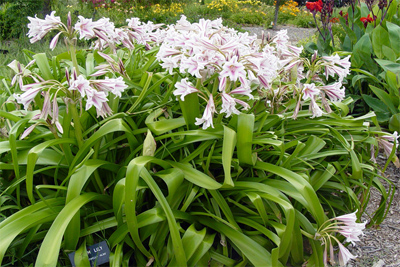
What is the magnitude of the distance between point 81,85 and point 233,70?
73 cm

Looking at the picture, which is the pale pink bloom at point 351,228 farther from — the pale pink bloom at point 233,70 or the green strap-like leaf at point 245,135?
the pale pink bloom at point 233,70

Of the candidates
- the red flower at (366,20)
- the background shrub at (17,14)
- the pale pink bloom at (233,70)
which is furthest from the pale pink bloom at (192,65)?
the background shrub at (17,14)

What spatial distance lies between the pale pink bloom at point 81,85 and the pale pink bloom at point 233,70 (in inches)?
25.1

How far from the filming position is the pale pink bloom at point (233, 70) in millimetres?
1716

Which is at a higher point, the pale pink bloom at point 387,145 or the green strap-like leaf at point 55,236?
the green strap-like leaf at point 55,236

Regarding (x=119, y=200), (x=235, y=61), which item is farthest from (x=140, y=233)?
(x=235, y=61)

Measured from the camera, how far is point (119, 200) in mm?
1865

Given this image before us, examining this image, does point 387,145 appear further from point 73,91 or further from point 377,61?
point 73,91

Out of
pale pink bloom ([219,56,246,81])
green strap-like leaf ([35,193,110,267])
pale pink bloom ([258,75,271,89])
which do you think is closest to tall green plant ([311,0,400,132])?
pale pink bloom ([258,75,271,89])

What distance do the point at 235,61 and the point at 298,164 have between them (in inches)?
38.1

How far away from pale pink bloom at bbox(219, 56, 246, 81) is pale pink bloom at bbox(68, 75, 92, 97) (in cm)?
64

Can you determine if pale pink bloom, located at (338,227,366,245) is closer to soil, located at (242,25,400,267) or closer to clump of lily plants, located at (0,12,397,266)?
clump of lily plants, located at (0,12,397,266)

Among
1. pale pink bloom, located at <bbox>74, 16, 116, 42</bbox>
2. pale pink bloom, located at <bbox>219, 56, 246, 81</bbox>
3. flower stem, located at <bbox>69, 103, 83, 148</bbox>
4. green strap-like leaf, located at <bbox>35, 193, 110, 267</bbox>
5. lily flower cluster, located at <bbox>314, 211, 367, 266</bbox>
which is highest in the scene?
pale pink bloom, located at <bbox>74, 16, 116, 42</bbox>

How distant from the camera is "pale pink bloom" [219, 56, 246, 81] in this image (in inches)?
67.6
